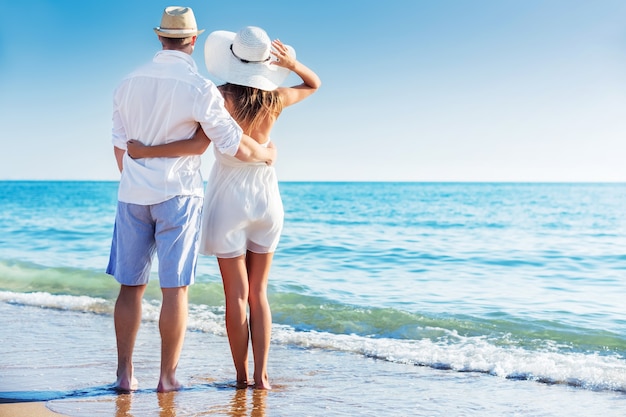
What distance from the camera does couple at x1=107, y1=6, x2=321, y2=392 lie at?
9.85ft

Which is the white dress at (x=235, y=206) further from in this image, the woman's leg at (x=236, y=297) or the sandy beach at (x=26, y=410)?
the sandy beach at (x=26, y=410)

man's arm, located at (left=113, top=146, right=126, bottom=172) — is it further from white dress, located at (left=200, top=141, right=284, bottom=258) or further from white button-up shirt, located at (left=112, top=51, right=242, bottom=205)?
white dress, located at (left=200, top=141, right=284, bottom=258)

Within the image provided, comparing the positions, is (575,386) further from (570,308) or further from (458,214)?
(458,214)

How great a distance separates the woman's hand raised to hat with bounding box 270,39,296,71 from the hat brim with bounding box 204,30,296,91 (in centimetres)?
5

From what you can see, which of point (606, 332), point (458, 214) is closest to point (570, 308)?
point (606, 332)

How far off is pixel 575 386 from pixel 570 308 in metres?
2.76

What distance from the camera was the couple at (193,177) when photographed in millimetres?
3002

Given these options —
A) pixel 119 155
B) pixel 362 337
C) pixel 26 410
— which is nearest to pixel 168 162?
pixel 119 155

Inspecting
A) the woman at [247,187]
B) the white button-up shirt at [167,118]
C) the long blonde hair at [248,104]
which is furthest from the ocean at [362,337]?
the long blonde hair at [248,104]

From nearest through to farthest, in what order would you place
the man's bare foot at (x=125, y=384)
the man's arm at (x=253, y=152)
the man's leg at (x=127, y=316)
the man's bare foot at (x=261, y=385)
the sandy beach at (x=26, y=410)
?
the sandy beach at (x=26, y=410)
the man's arm at (x=253, y=152)
the man's leg at (x=127, y=316)
the man's bare foot at (x=125, y=384)
the man's bare foot at (x=261, y=385)

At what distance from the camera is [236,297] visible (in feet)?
10.9

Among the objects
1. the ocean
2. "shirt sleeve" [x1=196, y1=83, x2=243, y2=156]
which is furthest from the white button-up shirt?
the ocean

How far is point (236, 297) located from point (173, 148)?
0.81m

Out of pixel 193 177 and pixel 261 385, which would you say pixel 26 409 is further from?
pixel 193 177
